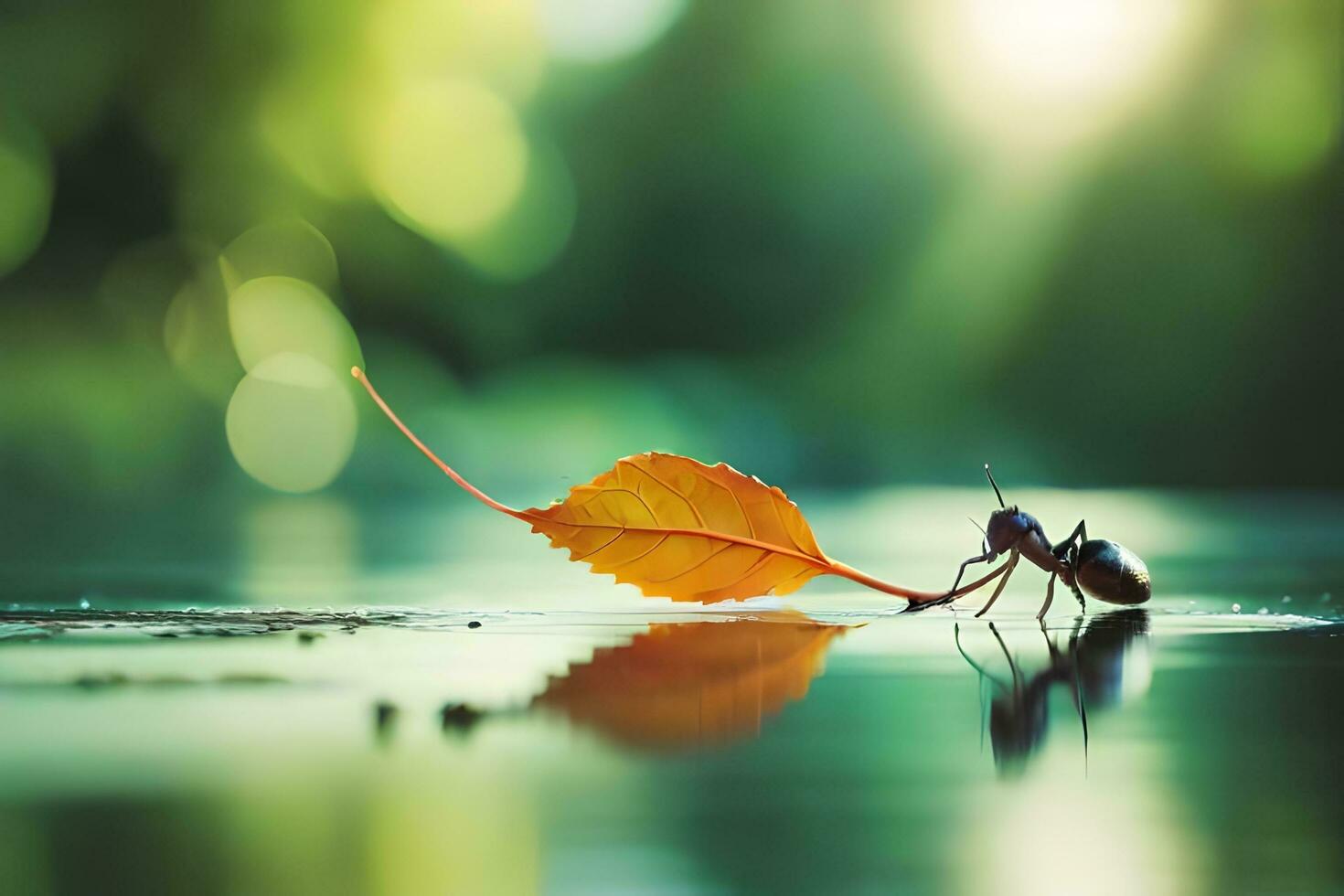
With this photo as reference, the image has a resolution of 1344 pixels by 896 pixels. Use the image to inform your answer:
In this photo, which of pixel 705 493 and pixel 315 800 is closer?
pixel 315 800

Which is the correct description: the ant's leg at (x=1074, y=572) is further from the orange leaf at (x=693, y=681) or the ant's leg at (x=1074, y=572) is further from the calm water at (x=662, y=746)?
the orange leaf at (x=693, y=681)

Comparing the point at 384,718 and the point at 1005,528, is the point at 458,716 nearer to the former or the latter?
the point at 384,718

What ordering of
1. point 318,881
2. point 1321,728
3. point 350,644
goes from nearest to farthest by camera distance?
point 318,881, point 1321,728, point 350,644

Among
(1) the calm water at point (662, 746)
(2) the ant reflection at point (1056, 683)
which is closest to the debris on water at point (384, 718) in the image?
(1) the calm water at point (662, 746)

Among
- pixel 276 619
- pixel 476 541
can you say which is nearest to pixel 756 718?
pixel 276 619

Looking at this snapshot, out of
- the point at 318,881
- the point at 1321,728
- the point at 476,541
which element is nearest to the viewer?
the point at 318,881

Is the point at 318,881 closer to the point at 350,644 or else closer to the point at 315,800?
the point at 315,800

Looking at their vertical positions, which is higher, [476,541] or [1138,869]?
[476,541]
